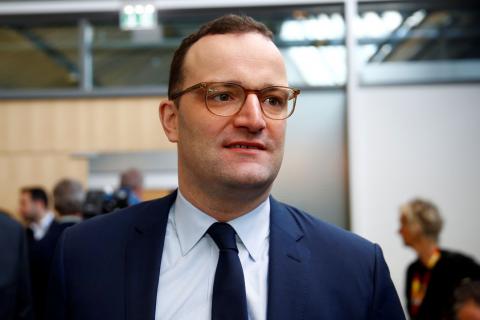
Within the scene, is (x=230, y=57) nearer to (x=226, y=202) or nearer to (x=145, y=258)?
(x=226, y=202)

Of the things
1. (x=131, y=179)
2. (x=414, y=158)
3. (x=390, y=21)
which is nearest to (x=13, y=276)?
(x=131, y=179)

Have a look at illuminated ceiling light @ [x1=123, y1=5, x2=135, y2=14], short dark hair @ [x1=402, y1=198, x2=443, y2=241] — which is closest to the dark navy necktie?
short dark hair @ [x1=402, y1=198, x2=443, y2=241]

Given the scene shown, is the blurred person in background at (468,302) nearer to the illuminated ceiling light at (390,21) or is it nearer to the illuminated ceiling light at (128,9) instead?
the illuminated ceiling light at (390,21)

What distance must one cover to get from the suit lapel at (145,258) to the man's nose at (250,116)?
0.33m

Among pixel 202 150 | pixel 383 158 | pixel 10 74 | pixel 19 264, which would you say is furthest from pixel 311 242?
pixel 10 74

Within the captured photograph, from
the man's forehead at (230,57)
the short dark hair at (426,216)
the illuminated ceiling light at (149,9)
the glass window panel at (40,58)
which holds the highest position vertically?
the illuminated ceiling light at (149,9)

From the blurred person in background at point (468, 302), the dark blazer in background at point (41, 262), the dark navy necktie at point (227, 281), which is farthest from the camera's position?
the dark blazer in background at point (41, 262)

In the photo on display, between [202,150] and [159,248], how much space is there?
25 centimetres

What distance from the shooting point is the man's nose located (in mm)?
1404

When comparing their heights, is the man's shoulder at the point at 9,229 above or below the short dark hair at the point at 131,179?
below

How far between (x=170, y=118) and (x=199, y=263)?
0.36 meters

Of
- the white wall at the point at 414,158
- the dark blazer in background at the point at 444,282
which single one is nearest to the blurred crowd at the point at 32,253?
the dark blazer in background at the point at 444,282

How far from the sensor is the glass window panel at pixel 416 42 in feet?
18.5

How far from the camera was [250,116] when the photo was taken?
4.61 ft
